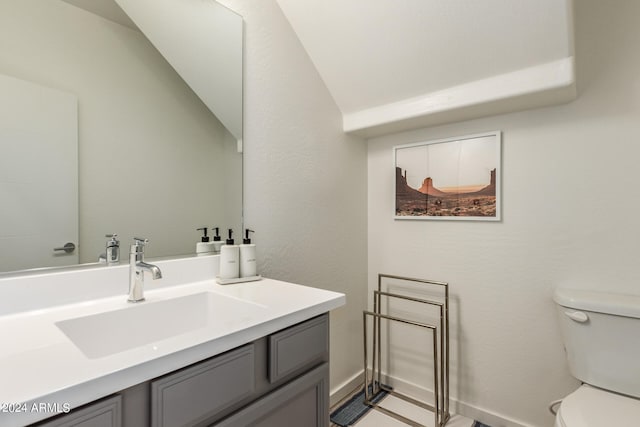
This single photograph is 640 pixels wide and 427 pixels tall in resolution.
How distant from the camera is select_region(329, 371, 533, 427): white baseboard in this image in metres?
1.58

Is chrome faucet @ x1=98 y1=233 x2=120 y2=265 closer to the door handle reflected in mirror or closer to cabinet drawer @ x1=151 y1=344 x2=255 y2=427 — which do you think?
the door handle reflected in mirror

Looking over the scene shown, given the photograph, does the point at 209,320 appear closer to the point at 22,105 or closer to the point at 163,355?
the point at 163,355

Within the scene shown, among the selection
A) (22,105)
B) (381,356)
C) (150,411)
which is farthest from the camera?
(381,356)

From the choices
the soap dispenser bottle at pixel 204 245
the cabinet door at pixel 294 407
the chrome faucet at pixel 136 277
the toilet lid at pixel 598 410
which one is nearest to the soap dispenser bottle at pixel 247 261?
the soap dispenser bottle at pixel 204 245

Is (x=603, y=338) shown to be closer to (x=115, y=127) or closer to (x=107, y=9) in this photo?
(x=115, y=127)

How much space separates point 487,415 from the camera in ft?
5.26

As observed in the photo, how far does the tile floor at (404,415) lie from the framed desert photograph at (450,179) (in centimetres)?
105

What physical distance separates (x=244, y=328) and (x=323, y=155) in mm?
1164

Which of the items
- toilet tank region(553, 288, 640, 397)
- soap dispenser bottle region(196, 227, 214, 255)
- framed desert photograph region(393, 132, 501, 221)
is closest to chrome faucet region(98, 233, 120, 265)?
soap dispenser bottle region(196, 227, 214, 255)

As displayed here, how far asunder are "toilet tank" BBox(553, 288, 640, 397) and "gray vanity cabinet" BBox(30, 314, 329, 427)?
1.04 m

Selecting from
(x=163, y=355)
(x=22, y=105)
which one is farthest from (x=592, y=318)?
(x=22, y=105)

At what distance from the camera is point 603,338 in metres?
1.19

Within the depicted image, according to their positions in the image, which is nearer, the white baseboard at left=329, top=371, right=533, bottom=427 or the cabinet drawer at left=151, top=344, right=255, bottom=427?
the cabinet drawer at left=151, top=344, right=255, bottom=427

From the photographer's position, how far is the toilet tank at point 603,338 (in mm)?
1143
